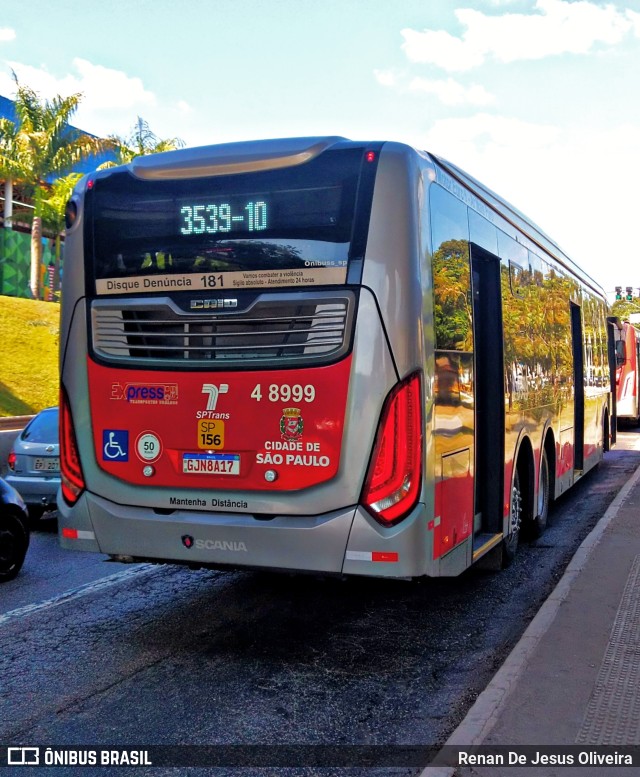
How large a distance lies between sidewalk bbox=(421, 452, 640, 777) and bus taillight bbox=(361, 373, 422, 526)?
1126mm

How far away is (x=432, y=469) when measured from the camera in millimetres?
5551

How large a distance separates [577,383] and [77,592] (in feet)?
23.9

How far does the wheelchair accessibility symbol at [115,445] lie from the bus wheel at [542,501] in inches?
194

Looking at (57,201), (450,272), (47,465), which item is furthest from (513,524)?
(57,201)

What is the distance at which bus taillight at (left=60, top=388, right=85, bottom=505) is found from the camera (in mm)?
6262

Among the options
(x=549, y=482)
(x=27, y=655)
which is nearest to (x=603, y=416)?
(x=549, y=482)

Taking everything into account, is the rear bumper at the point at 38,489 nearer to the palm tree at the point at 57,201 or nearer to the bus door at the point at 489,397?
the bus door at the point at 489,397

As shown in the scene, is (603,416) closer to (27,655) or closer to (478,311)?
(478,311)

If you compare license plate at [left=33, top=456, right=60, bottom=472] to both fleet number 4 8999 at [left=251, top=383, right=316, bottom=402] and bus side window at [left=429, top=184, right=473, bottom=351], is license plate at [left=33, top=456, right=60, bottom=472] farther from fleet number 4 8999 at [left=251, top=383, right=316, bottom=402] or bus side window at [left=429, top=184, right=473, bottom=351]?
bus side window at [left=429, top=184, right=473, bottom=351]

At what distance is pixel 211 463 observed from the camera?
5773 mm

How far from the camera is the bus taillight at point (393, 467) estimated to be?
17.7 ft

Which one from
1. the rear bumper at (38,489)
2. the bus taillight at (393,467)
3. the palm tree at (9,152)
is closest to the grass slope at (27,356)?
the palm tree at (9,152)

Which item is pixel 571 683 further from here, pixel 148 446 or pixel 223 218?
pixel 223 218

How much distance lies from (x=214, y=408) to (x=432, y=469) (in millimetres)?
1461
